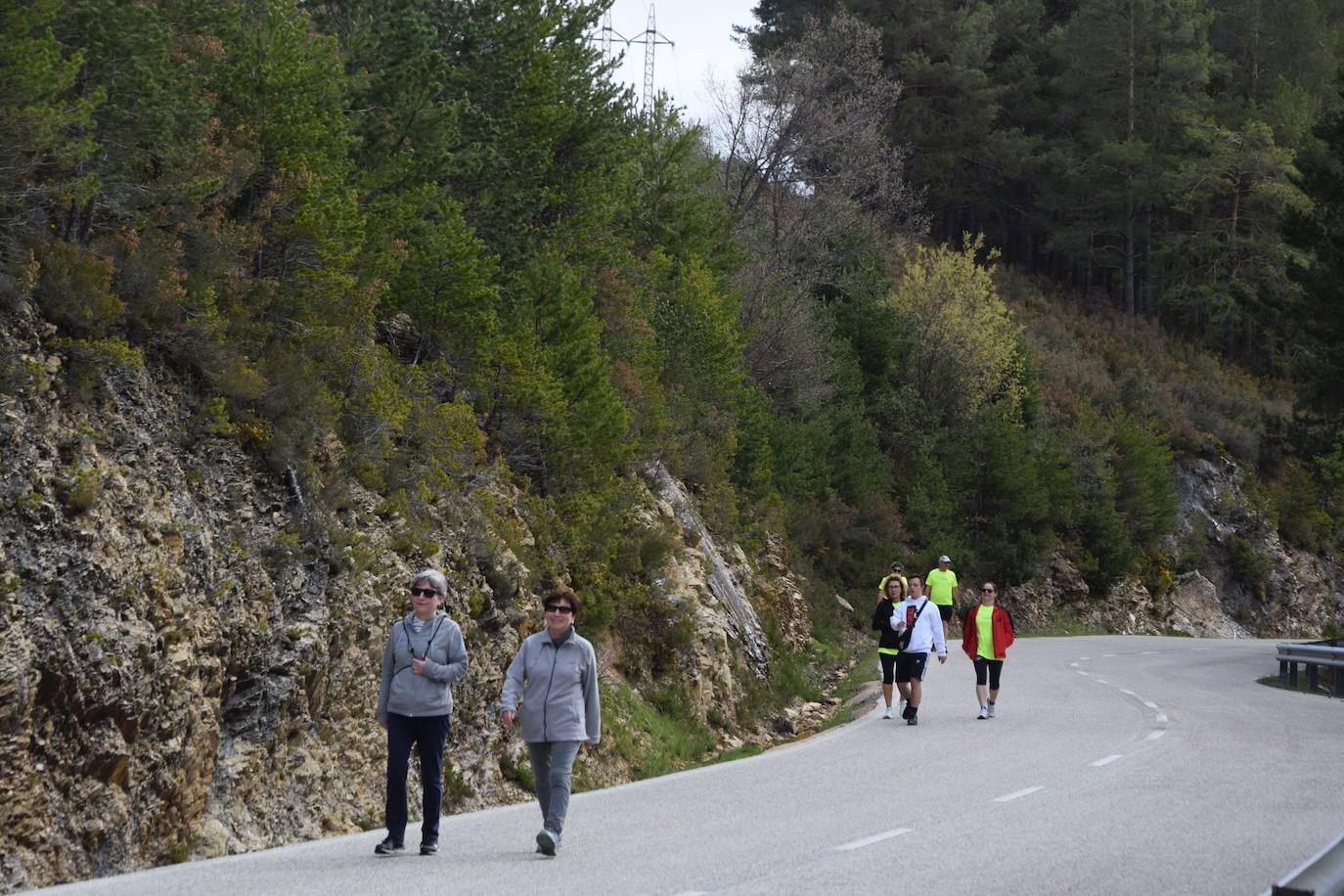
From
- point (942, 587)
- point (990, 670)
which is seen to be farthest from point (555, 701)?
point (942, 587)

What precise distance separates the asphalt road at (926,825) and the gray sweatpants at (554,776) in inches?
11.0

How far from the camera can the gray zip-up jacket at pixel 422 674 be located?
887 cm

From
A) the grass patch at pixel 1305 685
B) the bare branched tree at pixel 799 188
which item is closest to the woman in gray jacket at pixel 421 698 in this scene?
the grass patch at pixel 1305 685

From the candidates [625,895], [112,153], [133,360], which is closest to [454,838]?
[625,895]

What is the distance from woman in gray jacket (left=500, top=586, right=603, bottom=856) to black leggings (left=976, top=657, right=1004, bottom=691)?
10192 mm

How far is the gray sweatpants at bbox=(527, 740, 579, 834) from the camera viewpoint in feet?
29.0

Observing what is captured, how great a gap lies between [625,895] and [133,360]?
6.38m

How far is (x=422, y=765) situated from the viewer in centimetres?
904

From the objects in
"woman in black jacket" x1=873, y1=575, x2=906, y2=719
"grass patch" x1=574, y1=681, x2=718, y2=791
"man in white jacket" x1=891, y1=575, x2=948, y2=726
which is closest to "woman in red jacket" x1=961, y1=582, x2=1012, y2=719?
"man in white jacket" x1=891, y1=575, x2=948, y2=726

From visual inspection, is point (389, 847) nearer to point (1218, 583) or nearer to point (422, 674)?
point (422, 674)

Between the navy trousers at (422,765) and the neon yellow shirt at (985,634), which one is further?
the neon yellow shirt at (985,634)

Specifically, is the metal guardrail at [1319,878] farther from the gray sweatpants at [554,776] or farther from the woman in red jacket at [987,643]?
the woman in red jacket at [987,643]

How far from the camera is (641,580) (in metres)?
21.6

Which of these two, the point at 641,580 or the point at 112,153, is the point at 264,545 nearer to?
the point at 112,153
